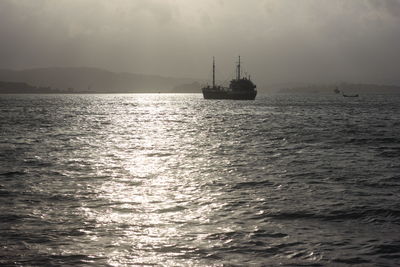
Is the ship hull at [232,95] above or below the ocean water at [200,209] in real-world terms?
above

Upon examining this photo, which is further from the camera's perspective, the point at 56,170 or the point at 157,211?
the point at 56,170

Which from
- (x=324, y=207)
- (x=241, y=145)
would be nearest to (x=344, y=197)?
(x=324, y=207)

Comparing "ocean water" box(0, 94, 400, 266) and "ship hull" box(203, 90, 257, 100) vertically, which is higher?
"ship hull" box(203, 90, 257, 100)

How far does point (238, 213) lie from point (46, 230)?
542 cm

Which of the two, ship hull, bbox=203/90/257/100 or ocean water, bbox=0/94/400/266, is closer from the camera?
ocean water, bbox=0/94/400/266

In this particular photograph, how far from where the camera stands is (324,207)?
14719 mm

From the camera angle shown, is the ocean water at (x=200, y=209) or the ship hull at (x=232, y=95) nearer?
the ocean water at (x=200, y=209)

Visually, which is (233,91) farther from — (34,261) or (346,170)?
(34,261)

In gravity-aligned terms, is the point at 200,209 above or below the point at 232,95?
below

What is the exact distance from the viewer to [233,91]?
161000 mm

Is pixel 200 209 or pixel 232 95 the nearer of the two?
pixel 200 209

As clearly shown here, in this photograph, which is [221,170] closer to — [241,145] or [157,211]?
[157,211]

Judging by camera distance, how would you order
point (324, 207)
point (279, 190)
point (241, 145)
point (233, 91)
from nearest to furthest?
1. point (324, 207)
2. point (279, 190)
3. point (241, 145)
4. point (233, 91)

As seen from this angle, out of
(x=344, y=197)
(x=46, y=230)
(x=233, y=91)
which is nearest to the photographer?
(x=46, y=230)
